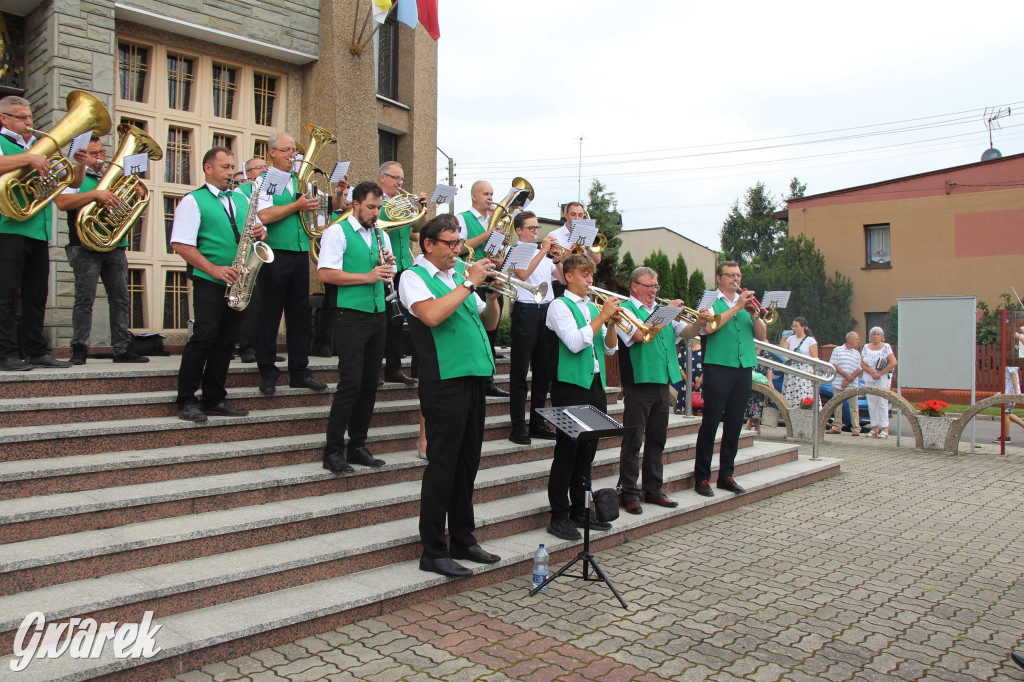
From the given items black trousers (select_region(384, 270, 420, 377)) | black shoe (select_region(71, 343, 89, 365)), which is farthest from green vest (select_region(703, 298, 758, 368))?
black shoe (select_region(71, 343, 89, 365))

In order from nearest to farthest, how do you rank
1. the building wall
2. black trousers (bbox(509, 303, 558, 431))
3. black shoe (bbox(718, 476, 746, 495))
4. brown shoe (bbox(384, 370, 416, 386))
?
black trousers (bbox(509, 303, 558, 431)) → brown shoe (bbox(384, 370, 416, 386)) → black shoe (bbox(718, 476, 746, 495)) → the building wall

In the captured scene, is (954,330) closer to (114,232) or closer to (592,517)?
(592,517)

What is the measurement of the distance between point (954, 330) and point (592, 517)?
7896mm

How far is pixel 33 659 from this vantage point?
3420 millimetres

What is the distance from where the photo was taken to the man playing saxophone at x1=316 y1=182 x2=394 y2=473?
217 inches

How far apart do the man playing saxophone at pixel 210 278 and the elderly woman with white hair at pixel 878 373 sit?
1040 centimetres

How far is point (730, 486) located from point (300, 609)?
4753mm

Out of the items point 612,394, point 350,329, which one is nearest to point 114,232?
point 350,329

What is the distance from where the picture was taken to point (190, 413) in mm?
5590

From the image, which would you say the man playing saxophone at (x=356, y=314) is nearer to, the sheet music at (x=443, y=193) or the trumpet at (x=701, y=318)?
the sheet music at (x=443, y=193)

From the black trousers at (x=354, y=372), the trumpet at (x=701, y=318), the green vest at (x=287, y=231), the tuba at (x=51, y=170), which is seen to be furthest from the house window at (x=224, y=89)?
the trumpet at (x=701, y=318)

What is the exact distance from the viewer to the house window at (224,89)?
362 inches

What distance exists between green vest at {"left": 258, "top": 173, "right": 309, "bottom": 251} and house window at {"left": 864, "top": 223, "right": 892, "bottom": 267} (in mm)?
28589

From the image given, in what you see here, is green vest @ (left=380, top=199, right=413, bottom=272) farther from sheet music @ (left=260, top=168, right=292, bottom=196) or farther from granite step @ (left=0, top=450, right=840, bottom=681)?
granite step @ (left=0, top=450, right=840, bottom=681)
